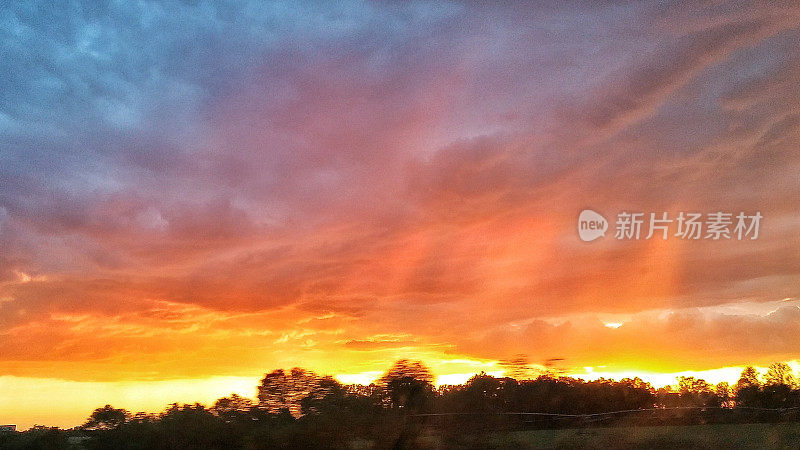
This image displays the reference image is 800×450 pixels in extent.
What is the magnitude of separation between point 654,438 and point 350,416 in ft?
28.0

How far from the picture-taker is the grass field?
17.9m

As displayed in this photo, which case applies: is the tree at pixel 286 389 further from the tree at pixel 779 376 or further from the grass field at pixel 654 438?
the tree at pixel 779 376

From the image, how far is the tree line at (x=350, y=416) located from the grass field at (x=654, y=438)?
262 millimetres

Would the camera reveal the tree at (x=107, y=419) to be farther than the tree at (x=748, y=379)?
No

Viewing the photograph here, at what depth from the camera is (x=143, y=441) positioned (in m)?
16.0

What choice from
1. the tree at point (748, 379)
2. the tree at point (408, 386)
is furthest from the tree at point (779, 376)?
the tree at point (408, 386)

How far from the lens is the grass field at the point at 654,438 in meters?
17.9

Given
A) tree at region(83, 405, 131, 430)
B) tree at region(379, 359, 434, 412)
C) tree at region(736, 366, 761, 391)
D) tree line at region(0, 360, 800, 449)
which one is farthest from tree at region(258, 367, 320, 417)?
tree at region(736, 366, 761, 391)

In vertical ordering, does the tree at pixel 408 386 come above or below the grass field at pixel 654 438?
above

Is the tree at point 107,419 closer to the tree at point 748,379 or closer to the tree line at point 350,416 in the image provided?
the tree line at point 350,416

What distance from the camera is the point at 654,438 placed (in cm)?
1942

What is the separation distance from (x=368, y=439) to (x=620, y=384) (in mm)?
8775

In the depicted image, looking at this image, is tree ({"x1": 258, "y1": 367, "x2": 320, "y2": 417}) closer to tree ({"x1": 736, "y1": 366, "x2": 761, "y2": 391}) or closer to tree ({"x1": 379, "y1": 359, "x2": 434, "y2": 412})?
tree ({"x1": 379, "y1": 359, "x2": 434, "y2": 412})

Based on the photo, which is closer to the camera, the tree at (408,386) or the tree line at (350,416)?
the tree line at (350,416)
